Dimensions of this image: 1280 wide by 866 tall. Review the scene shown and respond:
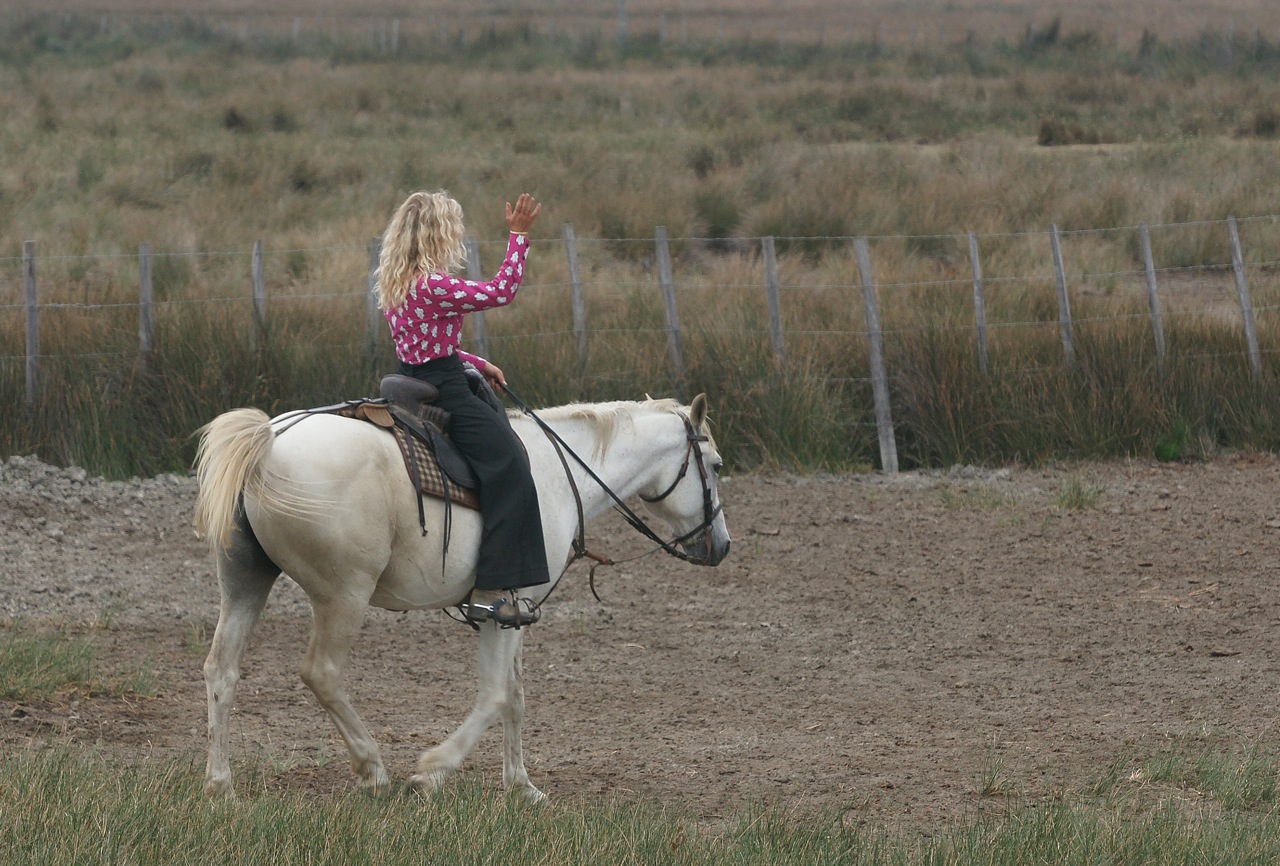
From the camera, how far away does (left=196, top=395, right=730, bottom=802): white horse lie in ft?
17.3

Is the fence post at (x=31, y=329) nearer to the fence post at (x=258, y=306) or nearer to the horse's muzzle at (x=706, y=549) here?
the fence post at (x=258, y=306)

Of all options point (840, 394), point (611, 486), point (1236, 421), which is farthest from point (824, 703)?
point (1236, 421)

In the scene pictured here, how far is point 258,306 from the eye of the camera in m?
12.1

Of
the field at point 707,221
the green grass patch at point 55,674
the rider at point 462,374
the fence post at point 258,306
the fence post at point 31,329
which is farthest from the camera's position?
the field at point 707,221

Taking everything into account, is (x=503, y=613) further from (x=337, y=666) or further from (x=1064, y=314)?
(x=1064, y=314)

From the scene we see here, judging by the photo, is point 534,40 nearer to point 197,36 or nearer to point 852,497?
point 197,36

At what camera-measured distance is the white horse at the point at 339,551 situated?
529 centimetres

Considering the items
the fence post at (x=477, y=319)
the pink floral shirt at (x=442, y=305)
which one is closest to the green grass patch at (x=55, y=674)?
the pink floral shirt at (x=442, y=305)

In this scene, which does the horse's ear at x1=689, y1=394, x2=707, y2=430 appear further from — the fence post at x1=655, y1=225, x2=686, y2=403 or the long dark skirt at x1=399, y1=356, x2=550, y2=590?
the fence post at x1=655, y1=225, x2=686, y2=403

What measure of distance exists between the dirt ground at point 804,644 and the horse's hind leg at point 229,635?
334 millimetres

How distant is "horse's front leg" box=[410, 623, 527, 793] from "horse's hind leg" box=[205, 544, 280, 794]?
0.69 metres

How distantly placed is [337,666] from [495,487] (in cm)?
87

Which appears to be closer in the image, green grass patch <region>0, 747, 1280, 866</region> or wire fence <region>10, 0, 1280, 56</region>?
green grass patch <region>0, 747, 1280, 866</region>

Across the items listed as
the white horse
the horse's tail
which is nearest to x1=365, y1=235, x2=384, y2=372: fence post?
the white horse
